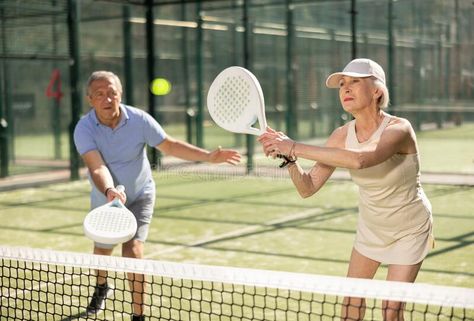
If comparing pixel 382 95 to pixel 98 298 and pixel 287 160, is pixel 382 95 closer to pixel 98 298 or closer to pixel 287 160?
pixel 287 160

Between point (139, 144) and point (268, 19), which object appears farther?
point (268, 19)

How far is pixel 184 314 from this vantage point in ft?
16.3

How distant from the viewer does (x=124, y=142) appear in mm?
4727

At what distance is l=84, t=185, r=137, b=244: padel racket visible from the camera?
374cm

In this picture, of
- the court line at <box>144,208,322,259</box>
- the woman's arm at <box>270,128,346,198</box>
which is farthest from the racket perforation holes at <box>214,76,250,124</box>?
the court line at <box>144,208,322,259</box>

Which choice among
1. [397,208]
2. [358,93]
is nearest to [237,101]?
[358,93]

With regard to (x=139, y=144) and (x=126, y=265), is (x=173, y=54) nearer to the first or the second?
(x=139, y=144)

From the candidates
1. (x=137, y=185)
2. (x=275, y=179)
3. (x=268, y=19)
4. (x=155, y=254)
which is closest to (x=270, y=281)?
(x=137, y=185)

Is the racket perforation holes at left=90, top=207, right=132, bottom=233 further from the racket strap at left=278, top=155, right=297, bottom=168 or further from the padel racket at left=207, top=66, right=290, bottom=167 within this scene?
the racket strap at left=278, top=155, right=297, bottom=168

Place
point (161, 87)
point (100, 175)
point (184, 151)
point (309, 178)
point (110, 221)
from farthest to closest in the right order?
1. point (161, 87)
2. point (184, 151)
3. point (100, 175)
4. point (110, 221)
5. point (309, 178)

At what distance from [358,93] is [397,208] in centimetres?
52

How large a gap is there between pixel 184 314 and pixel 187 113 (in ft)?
29.5

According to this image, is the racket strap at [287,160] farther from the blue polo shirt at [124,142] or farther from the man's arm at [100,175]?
the blue polo shirt at [124,142]

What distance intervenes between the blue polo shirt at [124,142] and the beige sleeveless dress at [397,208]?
1604mm
